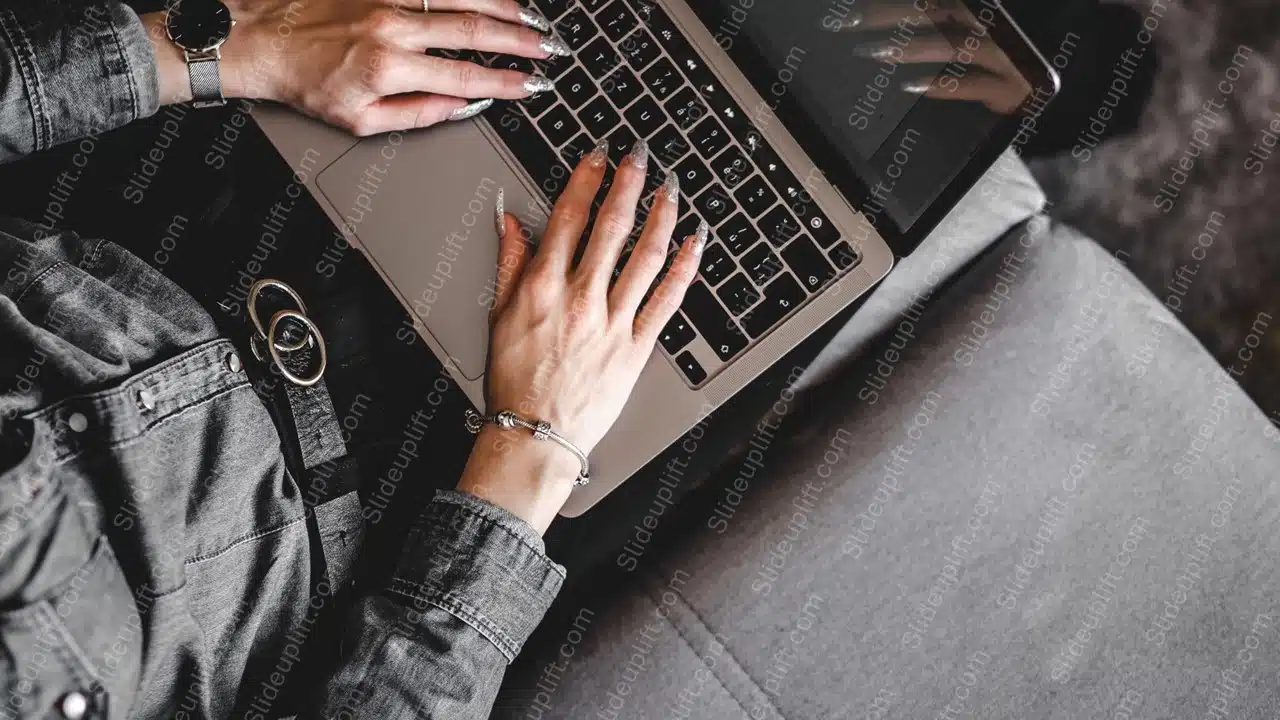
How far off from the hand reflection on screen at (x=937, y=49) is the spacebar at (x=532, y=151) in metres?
0.24

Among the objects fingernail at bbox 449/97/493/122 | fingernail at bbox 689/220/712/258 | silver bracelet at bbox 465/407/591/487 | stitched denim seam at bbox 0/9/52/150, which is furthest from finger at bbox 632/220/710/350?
stitched denim seam at bbox 0/9/52/150

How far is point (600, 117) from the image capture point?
749 mm

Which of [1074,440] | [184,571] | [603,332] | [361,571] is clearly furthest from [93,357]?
[1074,440]

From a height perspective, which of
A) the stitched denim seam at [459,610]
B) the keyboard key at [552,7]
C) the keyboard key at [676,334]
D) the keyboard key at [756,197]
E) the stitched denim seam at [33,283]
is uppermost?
the stitched denim seam at [33,283]

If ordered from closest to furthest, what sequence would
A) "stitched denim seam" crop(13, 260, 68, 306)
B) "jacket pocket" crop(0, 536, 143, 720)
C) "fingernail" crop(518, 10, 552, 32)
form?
"jacket pocket" crop(0, 536, 143, 720) → "stitched denim seam" crop(13, 260, 68, 306) → "fingernail" crop(518, 10, 552, 32)

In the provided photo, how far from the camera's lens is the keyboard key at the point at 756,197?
72 cm

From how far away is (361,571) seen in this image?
0.75 meters

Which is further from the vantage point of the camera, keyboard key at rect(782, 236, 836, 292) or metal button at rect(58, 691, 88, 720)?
keyboard key at rect(782, 236, 836, 292)

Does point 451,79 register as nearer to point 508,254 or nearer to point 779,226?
point 508,254

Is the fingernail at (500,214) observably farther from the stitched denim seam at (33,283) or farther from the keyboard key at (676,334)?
the stitched denim seam at (33,283)

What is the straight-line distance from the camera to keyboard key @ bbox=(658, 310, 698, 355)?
73cm

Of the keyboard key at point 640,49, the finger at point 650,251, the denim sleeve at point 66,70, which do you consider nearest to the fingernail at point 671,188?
the finger at point 650,251

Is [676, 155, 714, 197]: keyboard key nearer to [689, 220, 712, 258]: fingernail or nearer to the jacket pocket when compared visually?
[689, 220, 712, 258]: fingernail

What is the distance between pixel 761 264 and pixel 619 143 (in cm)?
16
